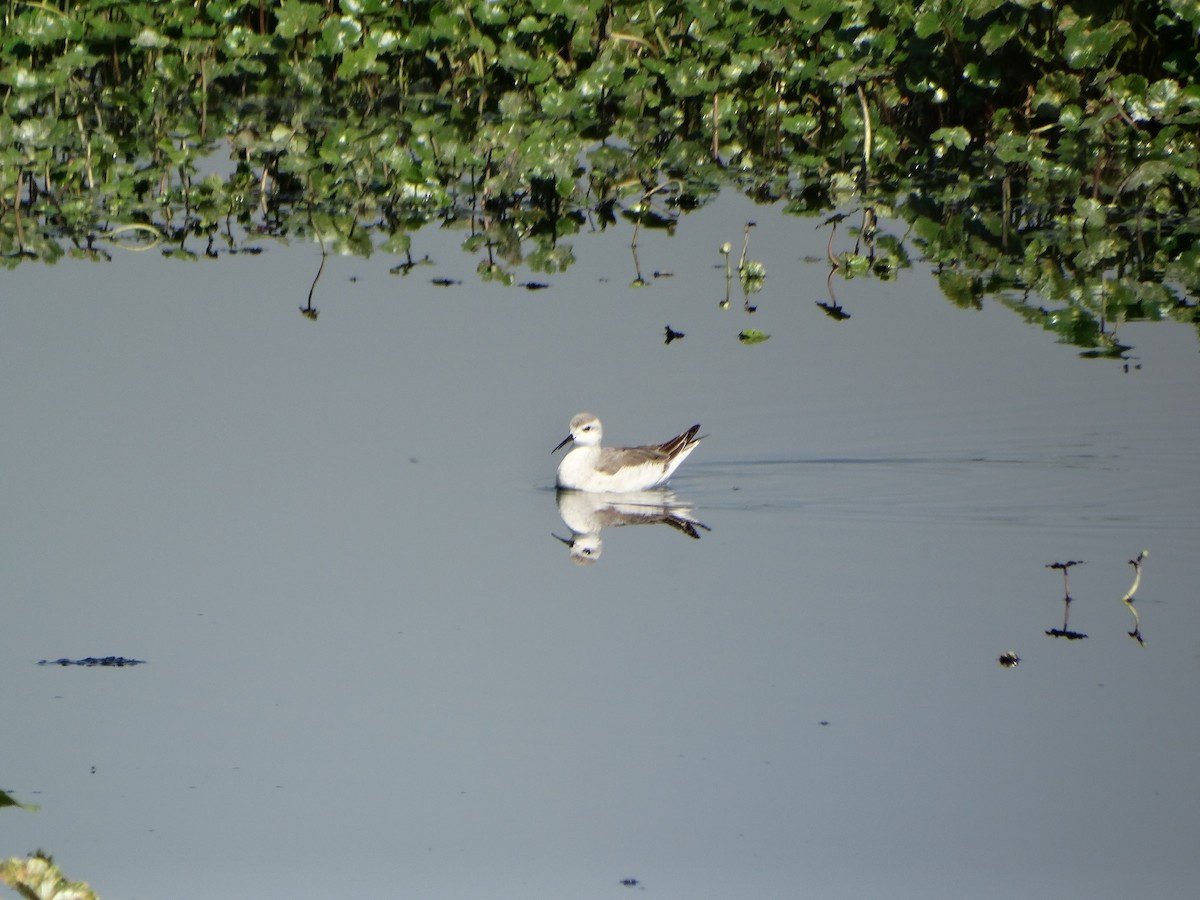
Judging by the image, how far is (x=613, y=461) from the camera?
8086mm

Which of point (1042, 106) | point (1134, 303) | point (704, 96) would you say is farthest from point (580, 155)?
point (1134, 303)

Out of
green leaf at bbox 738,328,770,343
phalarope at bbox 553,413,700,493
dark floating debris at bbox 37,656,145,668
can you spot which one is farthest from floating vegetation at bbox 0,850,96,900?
green leaf at bbox 738,328,770,343

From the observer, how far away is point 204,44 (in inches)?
515

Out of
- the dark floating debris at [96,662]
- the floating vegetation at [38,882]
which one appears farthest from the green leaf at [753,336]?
the floating vegetation at [38,882]

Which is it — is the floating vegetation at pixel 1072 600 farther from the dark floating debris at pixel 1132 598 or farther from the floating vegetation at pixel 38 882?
the floating vegetation at pixel 38 882

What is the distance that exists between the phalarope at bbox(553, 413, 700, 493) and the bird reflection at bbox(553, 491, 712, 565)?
0.05m

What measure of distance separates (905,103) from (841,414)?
5.04m

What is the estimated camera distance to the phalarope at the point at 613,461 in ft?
26.0

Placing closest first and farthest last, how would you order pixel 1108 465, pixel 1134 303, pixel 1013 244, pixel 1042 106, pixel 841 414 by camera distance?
1. pixel 1108 465
2. pixel 841 414
3. pixel 1134 303
4. pixel 1013 244
5. pixel 1042 106

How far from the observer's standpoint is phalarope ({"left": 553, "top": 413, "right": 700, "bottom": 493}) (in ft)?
26.0

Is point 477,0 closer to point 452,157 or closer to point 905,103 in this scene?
point 452,157

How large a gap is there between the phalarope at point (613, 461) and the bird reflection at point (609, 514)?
0.16ft

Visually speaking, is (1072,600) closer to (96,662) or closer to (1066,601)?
(1066,601)

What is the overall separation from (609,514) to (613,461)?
420 mm
